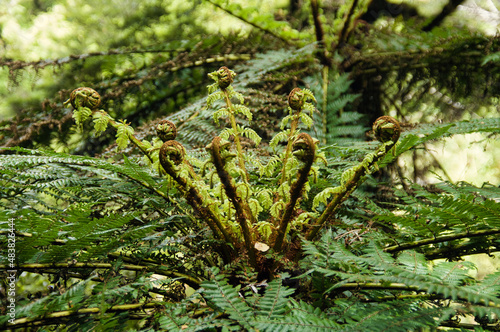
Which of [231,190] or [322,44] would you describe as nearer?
[231,190]

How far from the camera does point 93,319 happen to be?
44cm

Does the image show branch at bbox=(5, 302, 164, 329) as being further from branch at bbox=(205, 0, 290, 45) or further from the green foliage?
branch at bbox=(205, 0, 290, 45)

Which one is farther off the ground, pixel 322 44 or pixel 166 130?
pixel 322 44

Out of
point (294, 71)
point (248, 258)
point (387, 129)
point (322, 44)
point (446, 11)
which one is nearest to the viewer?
point (387, 129)

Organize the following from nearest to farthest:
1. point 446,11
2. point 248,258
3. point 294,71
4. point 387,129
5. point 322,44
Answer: point 387,129
point 248,258
point 294,71
point 322,44
point 446,11

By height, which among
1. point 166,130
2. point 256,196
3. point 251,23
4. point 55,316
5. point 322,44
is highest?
point 251,23

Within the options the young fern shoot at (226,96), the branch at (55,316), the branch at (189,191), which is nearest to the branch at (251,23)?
the young fern shoot at (226,96)

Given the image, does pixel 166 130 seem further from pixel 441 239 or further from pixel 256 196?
pixel 441 239

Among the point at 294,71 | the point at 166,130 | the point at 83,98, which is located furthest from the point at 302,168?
the point at 294,71

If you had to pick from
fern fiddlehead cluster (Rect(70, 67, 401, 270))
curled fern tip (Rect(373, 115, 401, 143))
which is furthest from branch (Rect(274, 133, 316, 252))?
curled fern tip (Rect(373, 115, 401, 143))

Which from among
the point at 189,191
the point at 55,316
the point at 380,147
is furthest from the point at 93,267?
the point at 380,147

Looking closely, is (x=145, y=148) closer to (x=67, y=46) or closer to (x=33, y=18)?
(x=67, y=46)

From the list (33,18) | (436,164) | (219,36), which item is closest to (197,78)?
(219,36)

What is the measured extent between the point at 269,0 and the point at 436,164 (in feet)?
5.05
